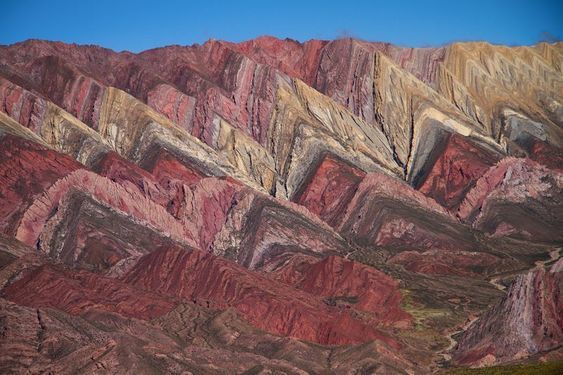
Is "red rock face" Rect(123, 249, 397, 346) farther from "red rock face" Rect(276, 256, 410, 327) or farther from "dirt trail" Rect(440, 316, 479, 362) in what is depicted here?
"red rock face" Rect(276, 256, 410, 327)

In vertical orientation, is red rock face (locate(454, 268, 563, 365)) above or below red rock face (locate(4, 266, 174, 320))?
above

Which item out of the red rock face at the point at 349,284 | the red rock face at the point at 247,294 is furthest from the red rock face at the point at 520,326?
the red rock face at the point at 349,284

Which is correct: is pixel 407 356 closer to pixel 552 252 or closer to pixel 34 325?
pixel 34 325

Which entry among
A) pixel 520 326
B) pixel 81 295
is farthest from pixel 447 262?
pixel 81 295

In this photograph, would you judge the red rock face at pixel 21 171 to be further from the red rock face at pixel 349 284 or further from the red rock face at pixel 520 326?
the red rock face at pixel 520 326

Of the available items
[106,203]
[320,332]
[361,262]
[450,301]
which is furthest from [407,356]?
[106,203]

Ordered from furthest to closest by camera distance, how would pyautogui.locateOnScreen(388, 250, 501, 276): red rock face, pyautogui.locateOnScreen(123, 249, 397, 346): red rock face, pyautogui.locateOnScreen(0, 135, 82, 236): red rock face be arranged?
pyautogui.locateOnScreen(388, 250, 501, 276): red rock face
pyautogui.locateOnScreen(0, 135, 82, 236): red rock face
pyautogui.locateOnScreen(123, 249, 397, 346): red rock face

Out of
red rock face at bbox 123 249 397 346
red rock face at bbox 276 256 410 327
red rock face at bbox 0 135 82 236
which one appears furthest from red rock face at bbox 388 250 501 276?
red rock face at bbox 0 135 82 236

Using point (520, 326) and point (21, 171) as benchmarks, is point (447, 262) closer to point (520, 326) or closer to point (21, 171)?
point (21, 171)
